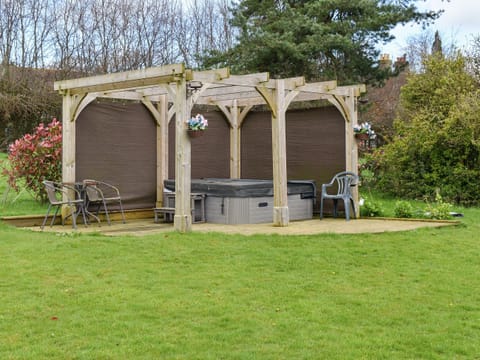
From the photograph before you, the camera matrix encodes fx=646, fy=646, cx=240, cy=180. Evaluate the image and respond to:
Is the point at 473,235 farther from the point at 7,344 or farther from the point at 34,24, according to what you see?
the point at 34,24

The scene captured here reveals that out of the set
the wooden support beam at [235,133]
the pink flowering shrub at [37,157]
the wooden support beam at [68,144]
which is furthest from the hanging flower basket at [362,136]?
the pink flowering shrub at [37,157]

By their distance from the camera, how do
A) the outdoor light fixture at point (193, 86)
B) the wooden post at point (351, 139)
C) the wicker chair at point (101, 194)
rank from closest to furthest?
the outdoor light fixture at point (193, 86)
the wicker chair at point (101, 194)
the wooden post at point (351, 139)

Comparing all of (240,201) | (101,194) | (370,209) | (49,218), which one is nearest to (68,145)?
(101,194)

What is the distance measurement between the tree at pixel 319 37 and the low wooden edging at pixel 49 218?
8.00 meters

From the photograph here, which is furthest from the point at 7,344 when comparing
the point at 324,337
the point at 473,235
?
the point at 473,235

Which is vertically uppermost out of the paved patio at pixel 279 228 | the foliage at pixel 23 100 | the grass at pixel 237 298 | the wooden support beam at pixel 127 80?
the foliage at pixel 23 100

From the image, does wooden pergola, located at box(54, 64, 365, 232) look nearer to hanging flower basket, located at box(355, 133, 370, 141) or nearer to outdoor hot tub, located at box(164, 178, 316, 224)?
hanging flower basket, located at box(355, 133, 370, 141)

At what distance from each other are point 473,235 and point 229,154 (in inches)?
205

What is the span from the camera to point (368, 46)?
1852 cm

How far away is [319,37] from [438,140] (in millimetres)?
5440

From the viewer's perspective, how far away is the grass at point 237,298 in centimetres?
376

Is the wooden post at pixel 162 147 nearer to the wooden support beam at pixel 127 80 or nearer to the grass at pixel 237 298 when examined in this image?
the wooden support beam at pixel 127 80

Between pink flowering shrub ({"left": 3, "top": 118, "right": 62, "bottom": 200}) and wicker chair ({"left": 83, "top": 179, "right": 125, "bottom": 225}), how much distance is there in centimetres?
138

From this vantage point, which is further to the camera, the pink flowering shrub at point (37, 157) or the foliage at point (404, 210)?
the pink flowering shrub at point (37, 157)
